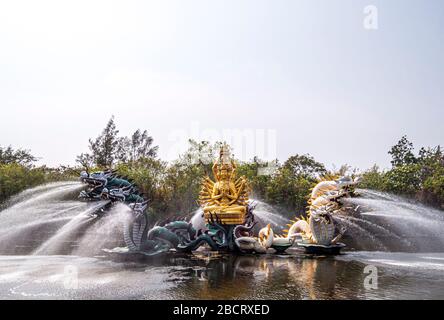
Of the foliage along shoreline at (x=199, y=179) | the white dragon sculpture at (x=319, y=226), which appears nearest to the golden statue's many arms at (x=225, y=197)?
the white dragon sculpture at (x=319, y=226)

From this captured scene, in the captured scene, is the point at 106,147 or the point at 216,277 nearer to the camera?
the point at 216,277

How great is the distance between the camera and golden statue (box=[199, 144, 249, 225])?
14547 millimetres

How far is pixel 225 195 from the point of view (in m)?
15.1

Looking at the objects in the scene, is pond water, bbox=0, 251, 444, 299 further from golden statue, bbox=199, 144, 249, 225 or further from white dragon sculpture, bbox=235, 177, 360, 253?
golden statue, bbox=199, 144, 249, 225

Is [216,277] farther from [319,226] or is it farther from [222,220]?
[319,226]

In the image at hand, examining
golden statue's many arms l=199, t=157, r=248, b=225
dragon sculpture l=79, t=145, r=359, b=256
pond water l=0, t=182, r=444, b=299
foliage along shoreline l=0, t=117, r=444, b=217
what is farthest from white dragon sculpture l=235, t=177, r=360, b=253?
foliage along shoreline l=0, t=117, r=444, b=217

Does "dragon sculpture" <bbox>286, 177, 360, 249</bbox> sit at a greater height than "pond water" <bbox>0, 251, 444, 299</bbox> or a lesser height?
greater

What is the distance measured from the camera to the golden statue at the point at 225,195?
573 inches

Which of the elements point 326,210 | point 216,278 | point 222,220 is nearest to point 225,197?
point 222,220

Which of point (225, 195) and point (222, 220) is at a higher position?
point (225, 195)
